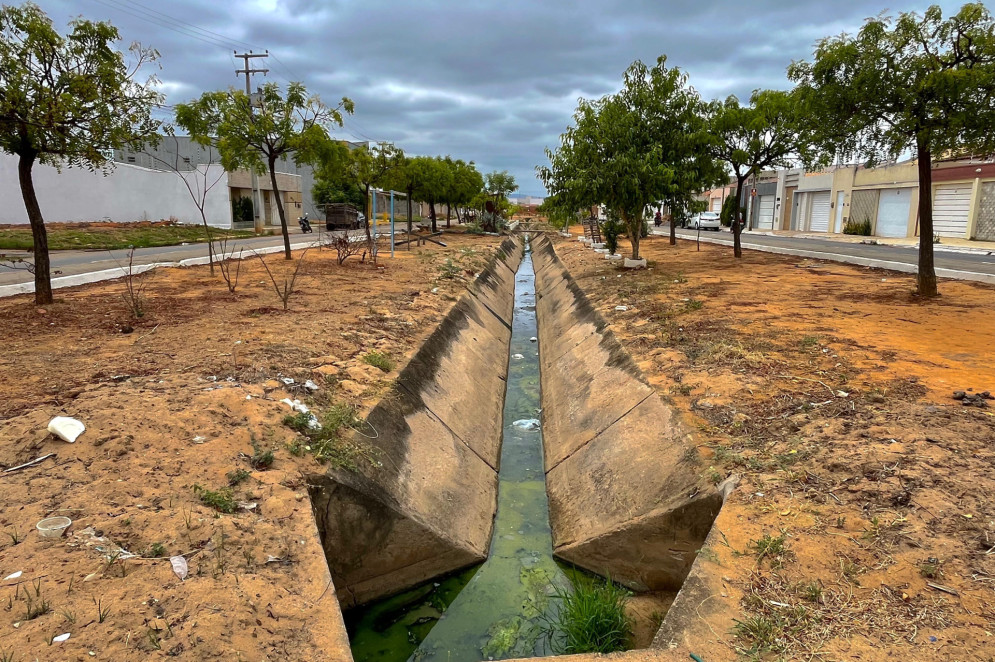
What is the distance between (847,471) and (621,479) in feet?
7.43

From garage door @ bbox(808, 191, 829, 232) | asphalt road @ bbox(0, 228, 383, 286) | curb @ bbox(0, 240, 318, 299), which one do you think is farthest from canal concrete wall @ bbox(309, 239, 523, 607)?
garage door @ bbox(808, 191, 829, 232)

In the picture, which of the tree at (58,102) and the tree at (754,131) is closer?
the tree at (58,102)

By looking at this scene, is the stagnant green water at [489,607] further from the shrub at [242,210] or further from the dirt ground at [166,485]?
the shrub at [242,210]

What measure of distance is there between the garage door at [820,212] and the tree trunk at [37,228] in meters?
44.4

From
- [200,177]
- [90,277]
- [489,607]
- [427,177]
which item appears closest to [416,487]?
[489,607]

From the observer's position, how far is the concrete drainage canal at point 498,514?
4883 millimetres

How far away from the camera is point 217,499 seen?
13.7 ft

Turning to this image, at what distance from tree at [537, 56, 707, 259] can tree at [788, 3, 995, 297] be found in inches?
212

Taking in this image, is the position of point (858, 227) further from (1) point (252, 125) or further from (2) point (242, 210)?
(2) point (242, 210)

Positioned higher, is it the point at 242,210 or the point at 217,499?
the point at 242,210

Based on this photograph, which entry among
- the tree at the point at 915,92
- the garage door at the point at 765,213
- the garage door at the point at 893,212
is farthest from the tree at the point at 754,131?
the garage door at the point at 765,213

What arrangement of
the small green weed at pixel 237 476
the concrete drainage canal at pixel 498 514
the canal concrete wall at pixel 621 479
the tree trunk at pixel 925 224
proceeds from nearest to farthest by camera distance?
1. the small green weed at pixel 237 476
2. the concrete drainage canal at pixel 498 514
3. the canal concrete wall at pixel 621 479
4. the tree trunk at pixel 925 224

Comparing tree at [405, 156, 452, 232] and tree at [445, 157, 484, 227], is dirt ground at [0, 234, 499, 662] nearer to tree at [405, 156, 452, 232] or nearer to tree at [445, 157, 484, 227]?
tree at [405, 156, 452, 232]

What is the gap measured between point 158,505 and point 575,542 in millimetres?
3887
